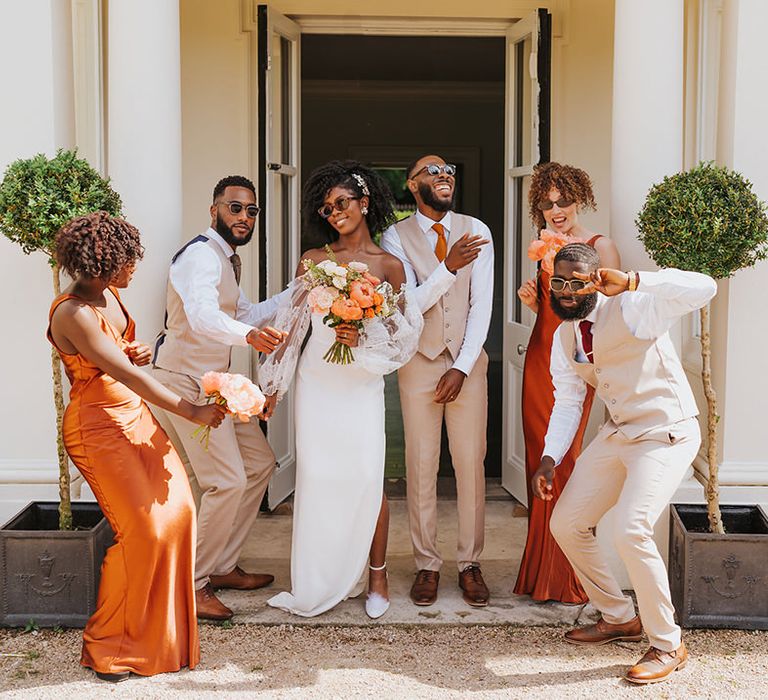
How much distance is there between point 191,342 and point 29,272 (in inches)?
42.6

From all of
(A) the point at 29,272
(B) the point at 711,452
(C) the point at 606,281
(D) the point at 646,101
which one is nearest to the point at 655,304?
(C) the point at 606,281

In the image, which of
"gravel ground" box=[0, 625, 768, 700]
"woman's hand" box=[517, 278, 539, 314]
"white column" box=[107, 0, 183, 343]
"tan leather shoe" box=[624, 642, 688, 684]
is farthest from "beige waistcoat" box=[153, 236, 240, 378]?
"tan leather shoe" box=[624, 642, 688, 684]

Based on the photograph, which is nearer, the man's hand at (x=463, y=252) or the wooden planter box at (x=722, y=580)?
the wooden planter box at (x=722, y=580)

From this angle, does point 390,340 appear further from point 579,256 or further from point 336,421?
point 579,256

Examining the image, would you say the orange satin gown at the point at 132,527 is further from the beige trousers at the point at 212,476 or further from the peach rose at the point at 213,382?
the beige trousers at the point at 212,476

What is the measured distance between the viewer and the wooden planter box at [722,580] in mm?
4766

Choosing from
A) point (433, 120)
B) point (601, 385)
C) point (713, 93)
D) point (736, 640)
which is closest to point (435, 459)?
point (601, 385)

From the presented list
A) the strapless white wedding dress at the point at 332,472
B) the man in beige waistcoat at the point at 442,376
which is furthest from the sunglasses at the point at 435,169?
the strapless white wedding dress at the point at 332,472

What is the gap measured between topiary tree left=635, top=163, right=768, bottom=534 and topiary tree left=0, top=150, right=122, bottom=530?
2600mm

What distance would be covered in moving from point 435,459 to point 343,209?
136 cm

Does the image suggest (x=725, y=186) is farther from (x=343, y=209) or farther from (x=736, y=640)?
(x=736, y=640)

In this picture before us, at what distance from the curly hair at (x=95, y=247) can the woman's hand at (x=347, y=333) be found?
1.02 meters

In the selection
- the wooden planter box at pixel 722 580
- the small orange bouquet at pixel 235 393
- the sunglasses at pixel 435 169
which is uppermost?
the sunglasses at pixel 435 169

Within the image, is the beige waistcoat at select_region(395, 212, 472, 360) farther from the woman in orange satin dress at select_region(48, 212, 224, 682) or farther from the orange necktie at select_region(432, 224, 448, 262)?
the woman in orange satin dress at select_region(48, 212, 224, 682)
